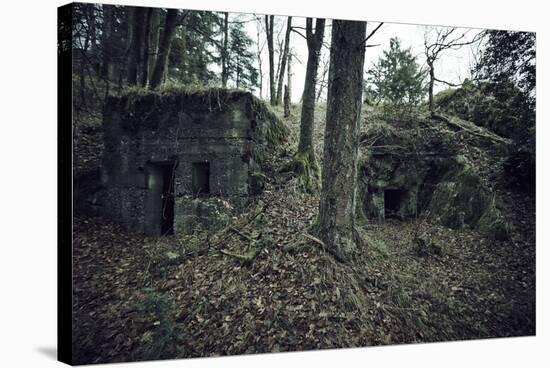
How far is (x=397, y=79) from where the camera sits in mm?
5453

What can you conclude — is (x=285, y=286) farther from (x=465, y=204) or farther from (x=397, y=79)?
(x=397, y=79)

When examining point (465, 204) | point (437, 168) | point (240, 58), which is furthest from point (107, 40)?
point (465, 204)

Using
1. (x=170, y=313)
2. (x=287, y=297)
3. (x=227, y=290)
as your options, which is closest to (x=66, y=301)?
(x=170, y=313)

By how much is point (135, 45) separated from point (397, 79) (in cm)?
321

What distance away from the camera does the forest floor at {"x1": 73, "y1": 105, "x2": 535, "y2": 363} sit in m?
4.12

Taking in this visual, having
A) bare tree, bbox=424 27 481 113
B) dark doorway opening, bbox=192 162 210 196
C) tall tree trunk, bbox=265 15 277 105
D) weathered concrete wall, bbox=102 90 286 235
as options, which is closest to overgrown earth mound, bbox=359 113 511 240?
bare tree, bbox=424 27 481 113

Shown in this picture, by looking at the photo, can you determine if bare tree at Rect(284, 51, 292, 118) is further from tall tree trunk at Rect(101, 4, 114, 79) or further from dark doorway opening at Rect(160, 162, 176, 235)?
tall tree trunk at Rect(101, 4, 114, 79)

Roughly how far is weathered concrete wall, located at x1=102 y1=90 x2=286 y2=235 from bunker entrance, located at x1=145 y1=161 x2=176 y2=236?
1 cm

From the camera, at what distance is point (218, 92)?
16.4ft

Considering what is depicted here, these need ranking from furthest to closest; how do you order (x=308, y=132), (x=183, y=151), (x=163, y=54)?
1. (x=308, y=132)
2. (x=163, y=54)
3. (x=183, y=151)

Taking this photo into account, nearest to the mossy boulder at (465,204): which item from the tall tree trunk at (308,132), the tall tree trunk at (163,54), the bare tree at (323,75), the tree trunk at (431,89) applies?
the tree trunk at (431,89)

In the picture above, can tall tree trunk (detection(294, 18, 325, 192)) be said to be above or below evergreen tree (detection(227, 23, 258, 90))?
below

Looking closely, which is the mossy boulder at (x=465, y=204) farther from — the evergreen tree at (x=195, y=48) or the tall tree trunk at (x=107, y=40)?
the tall tree trunk at (x=107, y=40)

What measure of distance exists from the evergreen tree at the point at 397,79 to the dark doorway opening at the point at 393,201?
1.15 m
